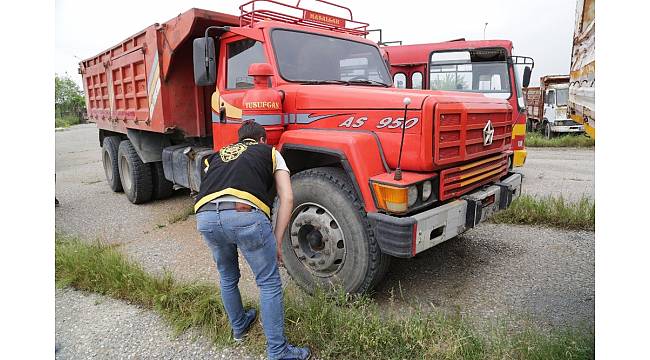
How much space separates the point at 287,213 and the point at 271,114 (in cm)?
127

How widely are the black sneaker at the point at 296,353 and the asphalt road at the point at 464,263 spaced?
27.9 inches

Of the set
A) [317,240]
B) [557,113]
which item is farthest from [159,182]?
[557,113]

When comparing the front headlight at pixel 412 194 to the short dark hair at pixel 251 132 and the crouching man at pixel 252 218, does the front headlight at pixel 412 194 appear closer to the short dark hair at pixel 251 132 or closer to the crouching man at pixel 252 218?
the crouching man at pixel 252 218

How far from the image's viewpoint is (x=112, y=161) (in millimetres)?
7645

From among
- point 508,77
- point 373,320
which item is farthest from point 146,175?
point 508,77

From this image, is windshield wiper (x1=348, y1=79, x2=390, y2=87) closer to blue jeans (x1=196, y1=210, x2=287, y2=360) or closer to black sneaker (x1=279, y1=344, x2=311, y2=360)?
blue jeans (x1=196, y1=210, x2=287, y2=360)

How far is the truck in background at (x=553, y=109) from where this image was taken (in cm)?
1587

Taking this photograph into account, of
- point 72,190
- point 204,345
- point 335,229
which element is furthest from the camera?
point 72,190

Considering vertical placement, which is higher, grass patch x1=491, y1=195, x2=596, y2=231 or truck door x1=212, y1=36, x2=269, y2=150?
truck door x1=212, y1=36, x2=269, y2=150

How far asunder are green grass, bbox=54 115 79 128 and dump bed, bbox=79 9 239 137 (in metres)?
31.8

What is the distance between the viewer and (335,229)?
3244 mm

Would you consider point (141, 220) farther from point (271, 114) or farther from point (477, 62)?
point (477, 62)

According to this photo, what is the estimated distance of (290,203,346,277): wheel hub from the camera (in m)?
3.24

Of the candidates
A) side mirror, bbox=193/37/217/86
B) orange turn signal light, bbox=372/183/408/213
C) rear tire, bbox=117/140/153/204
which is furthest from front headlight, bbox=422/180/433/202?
rear tire, bbox=117/140/153/204
